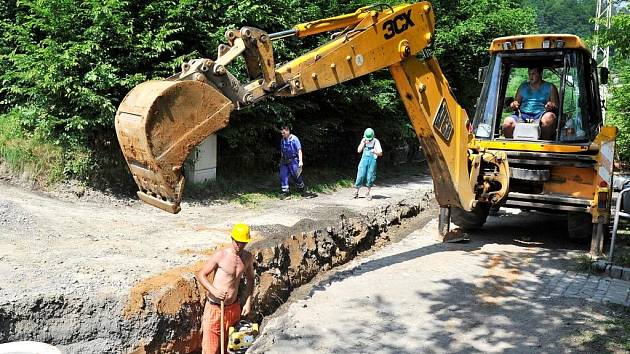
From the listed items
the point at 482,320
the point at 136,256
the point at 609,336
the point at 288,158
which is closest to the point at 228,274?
the point at 136,256

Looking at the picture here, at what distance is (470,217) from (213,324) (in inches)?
195

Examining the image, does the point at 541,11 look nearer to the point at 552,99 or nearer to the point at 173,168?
the point at 552,99

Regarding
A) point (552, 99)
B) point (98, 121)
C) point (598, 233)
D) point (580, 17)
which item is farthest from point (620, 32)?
point (580, 17)

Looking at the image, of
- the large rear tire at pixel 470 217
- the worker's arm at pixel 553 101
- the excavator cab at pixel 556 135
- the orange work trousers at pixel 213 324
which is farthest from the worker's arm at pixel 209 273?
the worker's arm at pixel 553 101

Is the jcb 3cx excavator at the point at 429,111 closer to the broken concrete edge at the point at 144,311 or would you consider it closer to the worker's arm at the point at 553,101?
the worker's arm at the point at 553,101

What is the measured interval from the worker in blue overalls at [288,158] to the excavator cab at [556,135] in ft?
14.9

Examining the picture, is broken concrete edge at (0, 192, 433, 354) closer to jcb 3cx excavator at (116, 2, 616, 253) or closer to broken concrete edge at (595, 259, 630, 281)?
jcb 3cx excavator at (116, 2, 616, 253)

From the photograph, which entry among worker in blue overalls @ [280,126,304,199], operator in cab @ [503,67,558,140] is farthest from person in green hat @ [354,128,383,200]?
operator in cab @ [503,67,558,140]

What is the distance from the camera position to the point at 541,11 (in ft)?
266

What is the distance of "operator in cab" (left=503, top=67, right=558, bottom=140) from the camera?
27.8 feet

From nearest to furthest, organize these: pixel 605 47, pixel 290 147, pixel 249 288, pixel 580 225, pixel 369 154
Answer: pixel 249 288 → pixel 580 225 → pixel 605 47 → pixel 290 147 → pixel 369 154

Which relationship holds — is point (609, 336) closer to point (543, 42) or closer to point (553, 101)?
point (553, 101)

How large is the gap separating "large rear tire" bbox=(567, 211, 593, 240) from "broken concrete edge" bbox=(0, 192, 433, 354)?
4055mm

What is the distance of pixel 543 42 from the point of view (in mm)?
8461
